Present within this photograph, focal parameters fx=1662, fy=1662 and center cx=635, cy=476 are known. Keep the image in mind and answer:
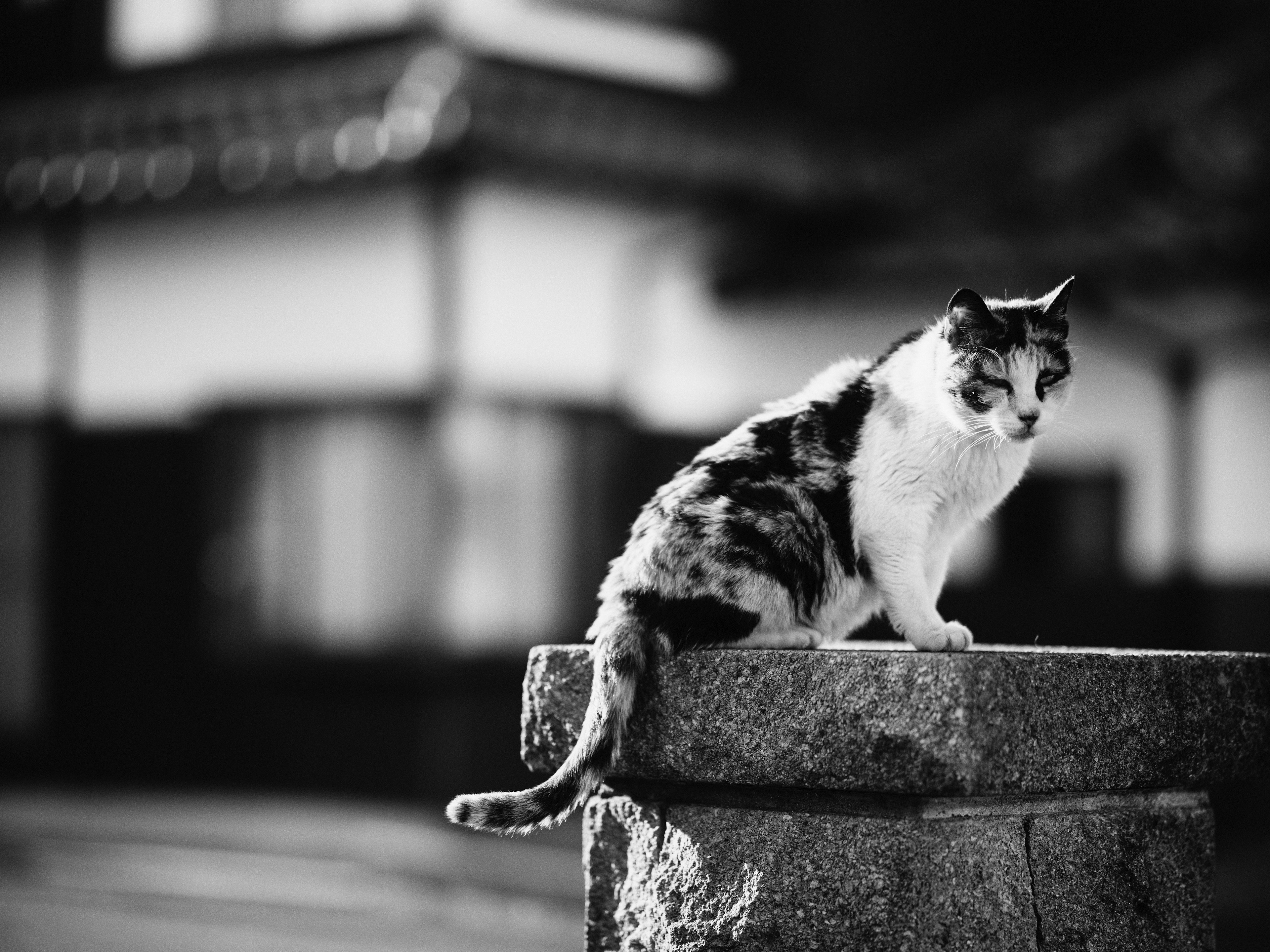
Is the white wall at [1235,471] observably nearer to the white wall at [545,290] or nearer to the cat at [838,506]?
the white wall at [545,290]

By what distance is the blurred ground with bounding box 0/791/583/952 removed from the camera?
7500mm

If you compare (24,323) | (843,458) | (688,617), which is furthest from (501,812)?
(24,323)

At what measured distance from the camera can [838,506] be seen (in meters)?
3.38

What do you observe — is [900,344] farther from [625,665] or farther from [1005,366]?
[625,665]

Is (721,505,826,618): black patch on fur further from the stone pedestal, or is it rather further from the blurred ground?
the blurred ground

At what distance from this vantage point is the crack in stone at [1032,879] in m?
3.00

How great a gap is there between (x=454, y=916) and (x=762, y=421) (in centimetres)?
513

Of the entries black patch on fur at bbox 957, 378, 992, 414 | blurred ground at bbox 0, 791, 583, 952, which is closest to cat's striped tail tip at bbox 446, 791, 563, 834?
black patch on fur at bbox 957, 378, 992, 414

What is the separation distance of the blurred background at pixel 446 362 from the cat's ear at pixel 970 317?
643cm

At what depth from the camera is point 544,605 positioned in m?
10.8

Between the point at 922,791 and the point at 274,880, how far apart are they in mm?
6637

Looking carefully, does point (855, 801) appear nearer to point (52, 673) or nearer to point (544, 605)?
point (544, 605)

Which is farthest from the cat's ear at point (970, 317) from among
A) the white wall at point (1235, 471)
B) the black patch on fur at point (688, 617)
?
the white wall at point (1235, 471)

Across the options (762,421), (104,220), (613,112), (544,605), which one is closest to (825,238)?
(613,112)
